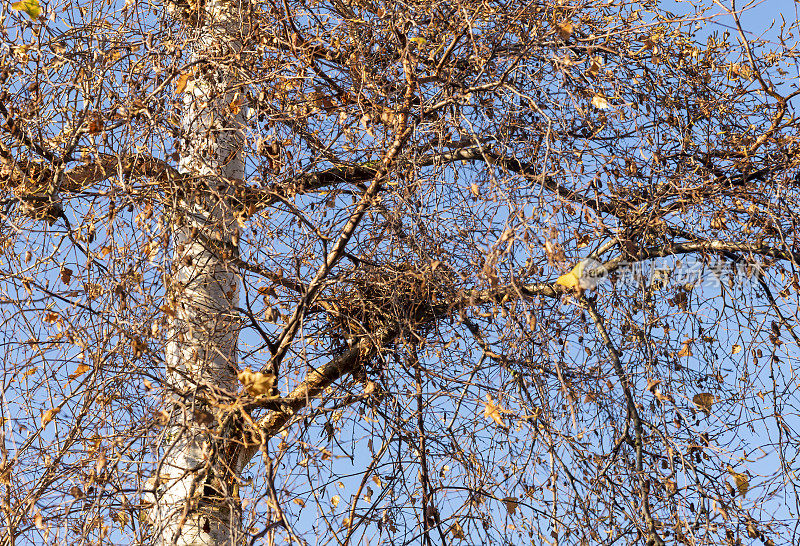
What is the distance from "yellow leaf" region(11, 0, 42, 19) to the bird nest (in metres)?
1.87

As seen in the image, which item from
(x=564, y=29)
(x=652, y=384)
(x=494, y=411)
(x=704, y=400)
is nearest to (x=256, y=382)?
(x=494, y=411)

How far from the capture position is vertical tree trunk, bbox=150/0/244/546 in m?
3.44

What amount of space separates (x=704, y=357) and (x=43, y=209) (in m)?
3.26

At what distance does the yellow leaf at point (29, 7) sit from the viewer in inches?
143

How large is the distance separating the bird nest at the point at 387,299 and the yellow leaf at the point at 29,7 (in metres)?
1.87

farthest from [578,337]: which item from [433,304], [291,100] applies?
[291,100]

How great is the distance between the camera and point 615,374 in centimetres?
343

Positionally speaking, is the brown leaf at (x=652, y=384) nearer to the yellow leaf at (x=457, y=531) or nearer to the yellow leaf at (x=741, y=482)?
the yellow leaf at (x=741, y=482)

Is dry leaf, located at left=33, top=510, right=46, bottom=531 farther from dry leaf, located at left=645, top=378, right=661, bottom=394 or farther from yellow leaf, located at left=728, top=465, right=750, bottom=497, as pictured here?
yellow leaf, located at left=728, top=465, right=750, bottom=497

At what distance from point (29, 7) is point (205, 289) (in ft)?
4.95

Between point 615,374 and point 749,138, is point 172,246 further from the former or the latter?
point 749,138

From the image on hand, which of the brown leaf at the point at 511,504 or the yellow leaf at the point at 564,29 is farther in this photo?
the brown leaf at the point at 511,504

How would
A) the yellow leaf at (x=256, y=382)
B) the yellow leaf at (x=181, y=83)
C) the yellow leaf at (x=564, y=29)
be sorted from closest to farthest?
the yellow leaf at (x=256, y=382)
the yellow leaf at (x=564, y=29)
the yellow leaf at (x=181, y=83)

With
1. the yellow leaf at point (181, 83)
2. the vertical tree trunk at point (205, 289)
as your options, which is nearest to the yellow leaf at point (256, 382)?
the vertical tree trunk at point (205, 289)
